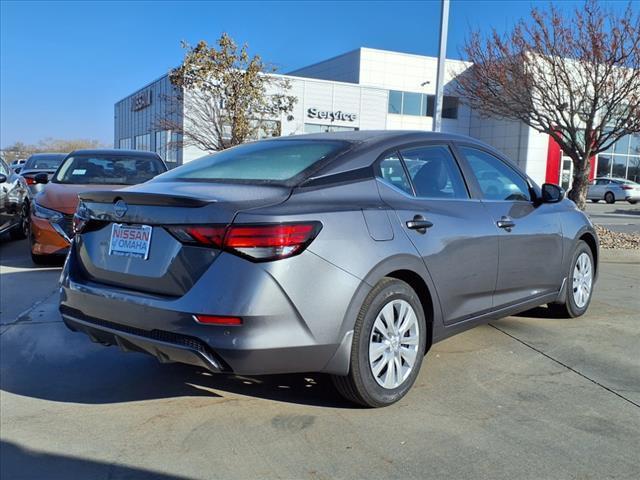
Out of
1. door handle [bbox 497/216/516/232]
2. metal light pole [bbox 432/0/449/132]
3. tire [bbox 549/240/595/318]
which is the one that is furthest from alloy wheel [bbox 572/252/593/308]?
metal light pole [bbox 432/0/449/132]

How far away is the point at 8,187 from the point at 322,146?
735cm

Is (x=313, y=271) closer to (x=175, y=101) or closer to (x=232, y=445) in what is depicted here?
(x=232, y=445)

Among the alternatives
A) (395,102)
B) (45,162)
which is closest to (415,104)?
(395,102)

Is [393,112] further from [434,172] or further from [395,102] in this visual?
[434,172]

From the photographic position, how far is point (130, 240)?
3.23 meters

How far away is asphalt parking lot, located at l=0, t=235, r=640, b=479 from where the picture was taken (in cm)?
288

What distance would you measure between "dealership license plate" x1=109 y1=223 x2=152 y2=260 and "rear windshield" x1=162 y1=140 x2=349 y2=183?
640 millimetres

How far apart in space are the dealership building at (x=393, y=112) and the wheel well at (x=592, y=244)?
3048 cm

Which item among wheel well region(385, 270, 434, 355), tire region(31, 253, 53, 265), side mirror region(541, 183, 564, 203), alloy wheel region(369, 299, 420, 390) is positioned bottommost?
tire region(31, 253, 53, 265)

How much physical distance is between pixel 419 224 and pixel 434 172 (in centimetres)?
61

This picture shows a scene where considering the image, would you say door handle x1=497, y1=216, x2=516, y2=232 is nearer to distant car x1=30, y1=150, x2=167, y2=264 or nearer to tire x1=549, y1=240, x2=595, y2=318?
tire x1=549, y1=240, x2=595, y2=318

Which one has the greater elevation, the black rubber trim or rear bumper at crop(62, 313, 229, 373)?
the black rubber trim

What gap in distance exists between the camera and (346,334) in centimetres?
314

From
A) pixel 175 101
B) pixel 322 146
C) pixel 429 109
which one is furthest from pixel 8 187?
pixel 429 109
